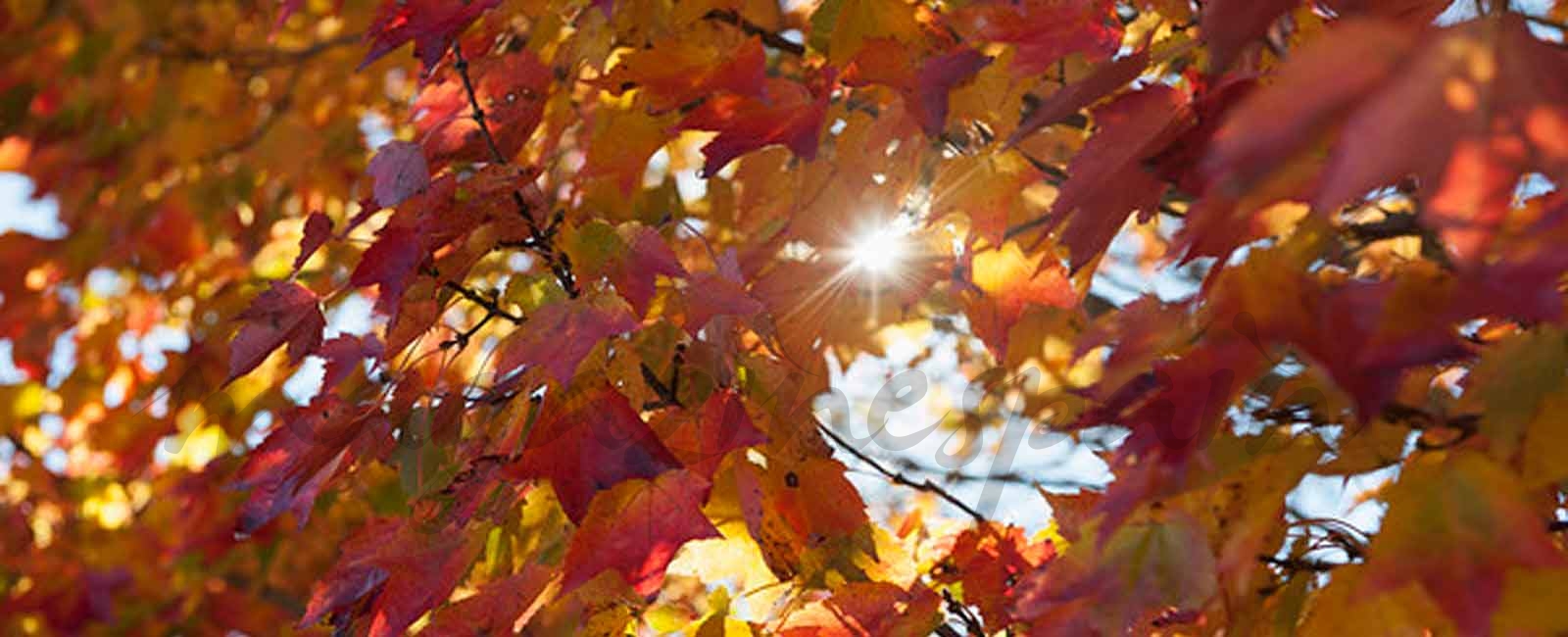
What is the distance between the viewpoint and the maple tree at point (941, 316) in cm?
57

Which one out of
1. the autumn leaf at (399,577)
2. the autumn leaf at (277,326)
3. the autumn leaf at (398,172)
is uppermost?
the autumn leaf at (398,172)

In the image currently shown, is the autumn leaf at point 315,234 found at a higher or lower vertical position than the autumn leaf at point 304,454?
higher

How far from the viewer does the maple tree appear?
0.57 m

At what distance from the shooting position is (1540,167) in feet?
1.65

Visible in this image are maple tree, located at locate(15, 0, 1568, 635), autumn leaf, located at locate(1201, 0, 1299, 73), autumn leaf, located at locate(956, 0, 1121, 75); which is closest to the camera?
maple tree, located at locate(15, 0, 1568, 635)

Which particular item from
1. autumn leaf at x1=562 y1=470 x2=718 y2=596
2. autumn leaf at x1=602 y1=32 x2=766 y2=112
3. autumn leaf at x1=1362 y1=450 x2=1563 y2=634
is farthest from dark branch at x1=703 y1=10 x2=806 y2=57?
autumn leaf at x1=1362 y1=450 x2=1563 y2=634

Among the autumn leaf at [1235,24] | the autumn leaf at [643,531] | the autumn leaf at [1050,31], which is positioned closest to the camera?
the autumn leaf at [1235,24]

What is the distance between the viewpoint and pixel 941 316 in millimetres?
2189

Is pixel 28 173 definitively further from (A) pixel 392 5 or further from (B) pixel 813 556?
(B) pixel 813 556

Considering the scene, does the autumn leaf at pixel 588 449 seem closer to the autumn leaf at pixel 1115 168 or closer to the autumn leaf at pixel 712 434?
the autumn leaf at pixel 712 434

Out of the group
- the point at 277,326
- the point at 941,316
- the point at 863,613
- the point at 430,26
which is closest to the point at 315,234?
the point at 277,326

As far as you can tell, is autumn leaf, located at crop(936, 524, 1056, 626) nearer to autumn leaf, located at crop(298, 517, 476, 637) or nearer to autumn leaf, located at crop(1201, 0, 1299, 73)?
autumn leaf, located at crop(298, 517, 476, 637)

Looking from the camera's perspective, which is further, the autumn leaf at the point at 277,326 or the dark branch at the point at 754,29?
the dark branch at the point at 754,29

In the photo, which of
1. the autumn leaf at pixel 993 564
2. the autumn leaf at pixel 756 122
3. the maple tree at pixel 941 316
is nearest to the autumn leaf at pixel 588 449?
the maple tree at pixel 941 316
